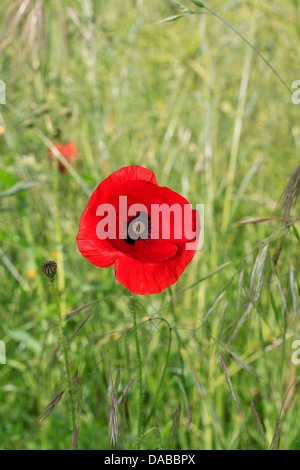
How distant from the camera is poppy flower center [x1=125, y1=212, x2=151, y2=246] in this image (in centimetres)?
63

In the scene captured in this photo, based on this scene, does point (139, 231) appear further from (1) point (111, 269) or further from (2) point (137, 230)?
(1) point (111, 269)

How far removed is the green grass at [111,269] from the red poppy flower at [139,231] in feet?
0.58

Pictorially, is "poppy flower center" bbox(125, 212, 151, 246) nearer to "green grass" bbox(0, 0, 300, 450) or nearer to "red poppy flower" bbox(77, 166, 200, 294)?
"red poppy flower" bbox(77, 166, 200, 294)

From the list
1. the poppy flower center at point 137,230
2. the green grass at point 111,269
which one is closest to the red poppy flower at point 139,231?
the poppy flower center at point 137,230

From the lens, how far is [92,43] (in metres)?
1.26

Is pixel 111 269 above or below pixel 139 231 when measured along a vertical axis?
above

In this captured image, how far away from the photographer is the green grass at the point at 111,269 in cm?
107

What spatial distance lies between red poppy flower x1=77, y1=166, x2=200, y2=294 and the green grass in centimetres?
18

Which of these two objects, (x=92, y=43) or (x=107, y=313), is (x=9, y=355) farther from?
(x=92, y=43)

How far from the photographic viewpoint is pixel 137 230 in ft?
2.08

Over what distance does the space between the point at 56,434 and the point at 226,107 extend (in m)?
1.25

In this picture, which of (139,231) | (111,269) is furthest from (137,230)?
(111,269)

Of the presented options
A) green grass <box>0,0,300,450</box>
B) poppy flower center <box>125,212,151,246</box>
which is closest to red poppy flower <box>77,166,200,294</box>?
poppy flower center <box>125,212,151,246</box>

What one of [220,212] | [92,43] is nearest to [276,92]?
[220,212]
